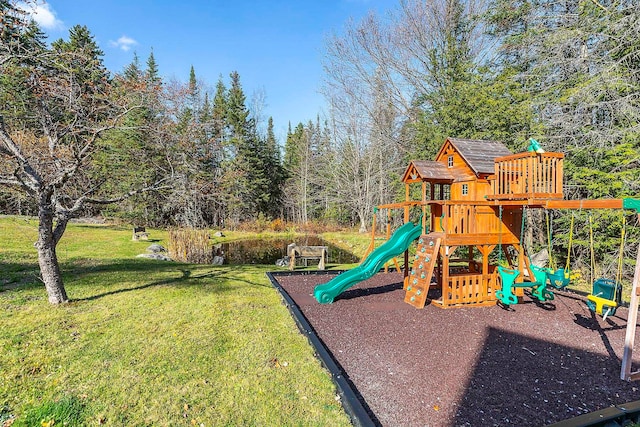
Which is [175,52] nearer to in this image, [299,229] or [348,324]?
[348,324]

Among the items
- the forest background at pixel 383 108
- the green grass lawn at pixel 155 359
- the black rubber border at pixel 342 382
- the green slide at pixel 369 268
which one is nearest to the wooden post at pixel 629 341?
the black rubber border at pixel 342 382

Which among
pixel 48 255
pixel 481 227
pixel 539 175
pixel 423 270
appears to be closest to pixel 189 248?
pixel 48 255

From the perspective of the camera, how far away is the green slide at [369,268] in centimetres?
622

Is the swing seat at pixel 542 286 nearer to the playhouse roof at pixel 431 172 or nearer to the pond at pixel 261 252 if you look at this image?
the playhouse roof at pixel 431 172

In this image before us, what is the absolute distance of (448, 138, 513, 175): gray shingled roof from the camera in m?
6.45

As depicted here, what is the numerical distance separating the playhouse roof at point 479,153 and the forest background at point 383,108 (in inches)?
104

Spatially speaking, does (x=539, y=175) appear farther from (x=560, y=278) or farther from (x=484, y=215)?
(x=560, y=278)

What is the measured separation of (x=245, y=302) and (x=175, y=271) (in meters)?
3.56

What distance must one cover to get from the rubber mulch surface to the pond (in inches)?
306

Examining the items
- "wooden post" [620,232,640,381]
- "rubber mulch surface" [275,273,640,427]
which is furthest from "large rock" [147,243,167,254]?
"wooden post" [620,232,640,381]

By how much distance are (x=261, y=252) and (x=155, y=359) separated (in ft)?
40.7

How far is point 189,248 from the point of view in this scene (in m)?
12.6

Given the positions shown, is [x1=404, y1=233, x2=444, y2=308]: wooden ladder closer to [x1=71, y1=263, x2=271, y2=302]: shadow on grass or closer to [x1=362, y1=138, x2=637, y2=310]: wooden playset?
[x1=362, y1=138, x2=637, y2=310]: wooden playset

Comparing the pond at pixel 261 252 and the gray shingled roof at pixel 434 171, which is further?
the pond at pixel 261 252
